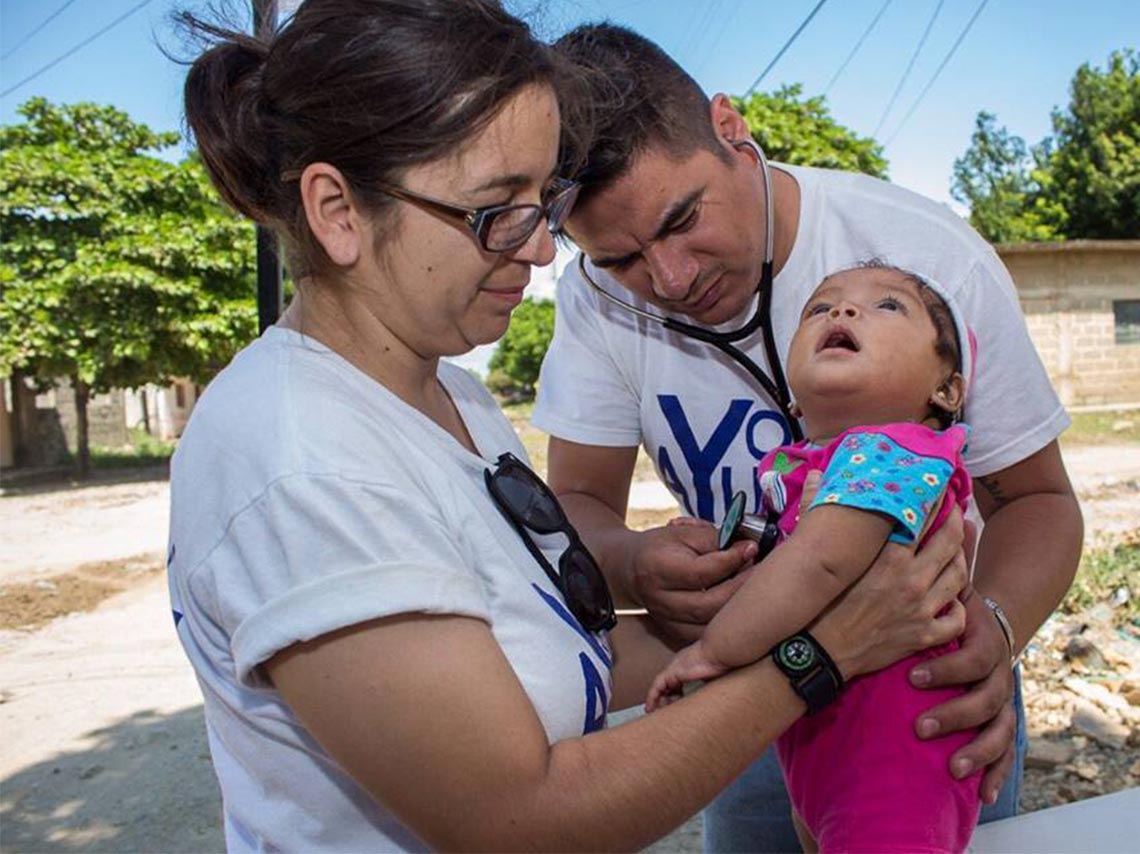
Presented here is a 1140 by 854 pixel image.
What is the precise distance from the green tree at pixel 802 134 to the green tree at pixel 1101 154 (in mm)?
10064

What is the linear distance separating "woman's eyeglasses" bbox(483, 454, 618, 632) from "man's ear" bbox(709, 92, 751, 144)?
3.16 ft

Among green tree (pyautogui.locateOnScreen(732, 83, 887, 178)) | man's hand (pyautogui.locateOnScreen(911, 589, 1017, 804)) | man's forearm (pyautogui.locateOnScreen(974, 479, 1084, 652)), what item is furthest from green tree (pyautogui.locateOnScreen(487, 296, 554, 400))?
man's hand (pyautogui.locateOnScreen(911, 589, 1017, 804))

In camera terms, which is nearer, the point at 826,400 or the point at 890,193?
the point at 826,400

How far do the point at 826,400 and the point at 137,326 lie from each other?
16227 mm

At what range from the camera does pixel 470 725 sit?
42.6 inches

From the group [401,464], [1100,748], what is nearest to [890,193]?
[401,464]

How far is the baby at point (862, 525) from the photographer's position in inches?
54.6

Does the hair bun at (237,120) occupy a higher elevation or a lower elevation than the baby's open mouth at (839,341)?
higher

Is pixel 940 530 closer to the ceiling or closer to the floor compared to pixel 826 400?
closer to the floor

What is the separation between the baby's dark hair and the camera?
1.71 m

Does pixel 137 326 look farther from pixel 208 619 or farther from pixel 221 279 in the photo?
pixel 208 619

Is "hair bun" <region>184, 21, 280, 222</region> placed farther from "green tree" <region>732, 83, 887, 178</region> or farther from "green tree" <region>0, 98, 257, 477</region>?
"green tree" <region>732, 83, 887, 178</region>

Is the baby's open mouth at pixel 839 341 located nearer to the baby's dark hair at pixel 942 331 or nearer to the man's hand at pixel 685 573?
the baby's dark hair at pixel 942 331

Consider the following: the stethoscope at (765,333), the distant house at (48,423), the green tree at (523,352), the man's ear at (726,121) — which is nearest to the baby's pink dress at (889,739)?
the stethoscope at (765,333)
